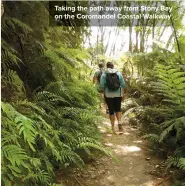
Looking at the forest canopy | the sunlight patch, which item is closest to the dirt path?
the sunlight patch

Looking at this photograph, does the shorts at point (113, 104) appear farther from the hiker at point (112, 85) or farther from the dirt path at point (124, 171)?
the dirt path at point (124, 171)

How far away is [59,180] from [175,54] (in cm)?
400

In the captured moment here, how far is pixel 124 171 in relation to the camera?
12.6ft

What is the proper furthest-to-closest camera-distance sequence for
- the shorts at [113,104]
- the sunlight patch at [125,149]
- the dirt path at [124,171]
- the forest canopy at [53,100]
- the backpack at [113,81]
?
the shorts at [113,104] < the backpack at [113,81] < the sunlight patch at [125,149] < the dirt path at [124,171] < the forest canopy at [53,100]

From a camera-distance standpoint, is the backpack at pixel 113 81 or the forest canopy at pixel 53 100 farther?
the backpack at pixel 113 81

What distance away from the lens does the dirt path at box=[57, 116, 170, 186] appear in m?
3.49

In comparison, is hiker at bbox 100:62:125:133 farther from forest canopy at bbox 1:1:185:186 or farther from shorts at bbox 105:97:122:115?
forest canopy at bbox 1:1:185:186

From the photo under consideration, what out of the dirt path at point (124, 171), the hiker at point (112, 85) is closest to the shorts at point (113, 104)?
the hiker at point (112, 85)

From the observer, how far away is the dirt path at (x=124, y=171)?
11.4 ft

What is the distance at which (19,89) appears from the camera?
3.45 meters

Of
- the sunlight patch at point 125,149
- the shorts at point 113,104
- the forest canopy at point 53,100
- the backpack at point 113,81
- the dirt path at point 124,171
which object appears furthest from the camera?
the shorts at point 113,104

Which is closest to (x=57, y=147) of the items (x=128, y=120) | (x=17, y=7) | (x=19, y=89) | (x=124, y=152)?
(x=19, y=89)

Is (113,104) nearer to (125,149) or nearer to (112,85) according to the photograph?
(112,85)

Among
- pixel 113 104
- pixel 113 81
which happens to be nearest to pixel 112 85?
pixel 113 81
